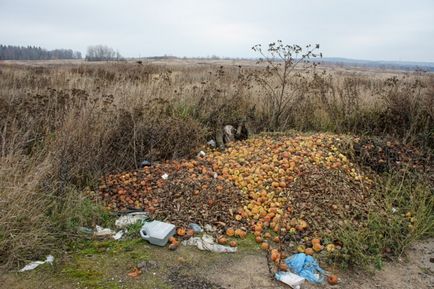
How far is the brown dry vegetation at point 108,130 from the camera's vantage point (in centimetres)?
312

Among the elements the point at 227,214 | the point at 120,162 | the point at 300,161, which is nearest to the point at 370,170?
the point at 300,161

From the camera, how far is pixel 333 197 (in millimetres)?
3756

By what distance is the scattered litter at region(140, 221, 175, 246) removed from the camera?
3.09 m

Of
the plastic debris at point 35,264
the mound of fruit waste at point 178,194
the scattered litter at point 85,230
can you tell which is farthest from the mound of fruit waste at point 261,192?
the plastic debris at point 35,264

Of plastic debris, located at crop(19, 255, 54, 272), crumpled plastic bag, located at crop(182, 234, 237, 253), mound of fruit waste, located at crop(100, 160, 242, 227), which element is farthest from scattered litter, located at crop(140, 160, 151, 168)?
plastic debris, located at crop(19, 255, 54, 272)

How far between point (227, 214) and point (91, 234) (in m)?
1.36

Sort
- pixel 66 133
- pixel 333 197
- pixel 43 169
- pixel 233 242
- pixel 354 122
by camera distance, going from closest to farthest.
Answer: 1. pixel 233 242
2. pixel 43 169
3. pixel 333 197
4. pixel 66 133
5. pixel 354 122

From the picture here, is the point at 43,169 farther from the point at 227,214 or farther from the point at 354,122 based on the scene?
the point at 354,122

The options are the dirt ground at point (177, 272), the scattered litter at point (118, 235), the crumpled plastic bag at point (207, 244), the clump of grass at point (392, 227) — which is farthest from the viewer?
the scattered litter at point (118, 235)

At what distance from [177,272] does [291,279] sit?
94 centimetres

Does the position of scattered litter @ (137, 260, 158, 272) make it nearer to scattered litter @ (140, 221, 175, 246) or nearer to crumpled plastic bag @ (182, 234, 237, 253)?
scattered litter @ (140, 221, 175, 246)

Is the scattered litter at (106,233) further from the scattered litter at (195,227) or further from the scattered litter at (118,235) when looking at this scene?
the scattered litter at (195,227)

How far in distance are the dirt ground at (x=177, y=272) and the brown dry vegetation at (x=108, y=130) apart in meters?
0.30

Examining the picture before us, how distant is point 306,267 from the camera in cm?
289
